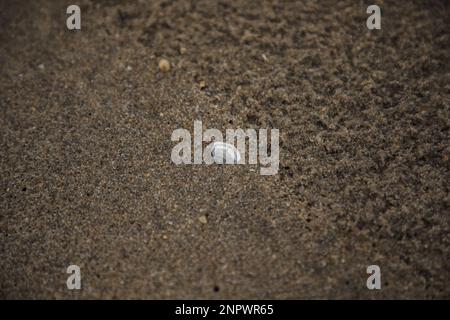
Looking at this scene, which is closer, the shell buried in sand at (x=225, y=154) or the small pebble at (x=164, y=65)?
the shell buried in sand at (x=225, y=154)

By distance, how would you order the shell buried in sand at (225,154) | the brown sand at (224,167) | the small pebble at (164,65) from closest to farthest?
the brown sand at (224,167) → the shell buried in sand at (225,154) → the small pebble at (164,65)

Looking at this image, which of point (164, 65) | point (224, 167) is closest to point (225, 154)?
point (224, 167)

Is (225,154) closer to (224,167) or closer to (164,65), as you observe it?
(224,167)

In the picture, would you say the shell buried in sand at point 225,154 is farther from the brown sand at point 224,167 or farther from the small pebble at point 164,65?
the small pebble at point 164,65

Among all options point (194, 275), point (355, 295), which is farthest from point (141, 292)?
point (355, 295)

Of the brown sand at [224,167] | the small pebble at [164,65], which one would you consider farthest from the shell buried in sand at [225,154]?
the small pebble at [164,65]

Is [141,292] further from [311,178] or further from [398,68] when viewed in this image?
[398,68]

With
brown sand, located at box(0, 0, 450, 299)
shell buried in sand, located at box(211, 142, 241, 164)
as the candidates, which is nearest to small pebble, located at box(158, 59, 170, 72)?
brown sand, located at box(0, 0, 450, 299)
